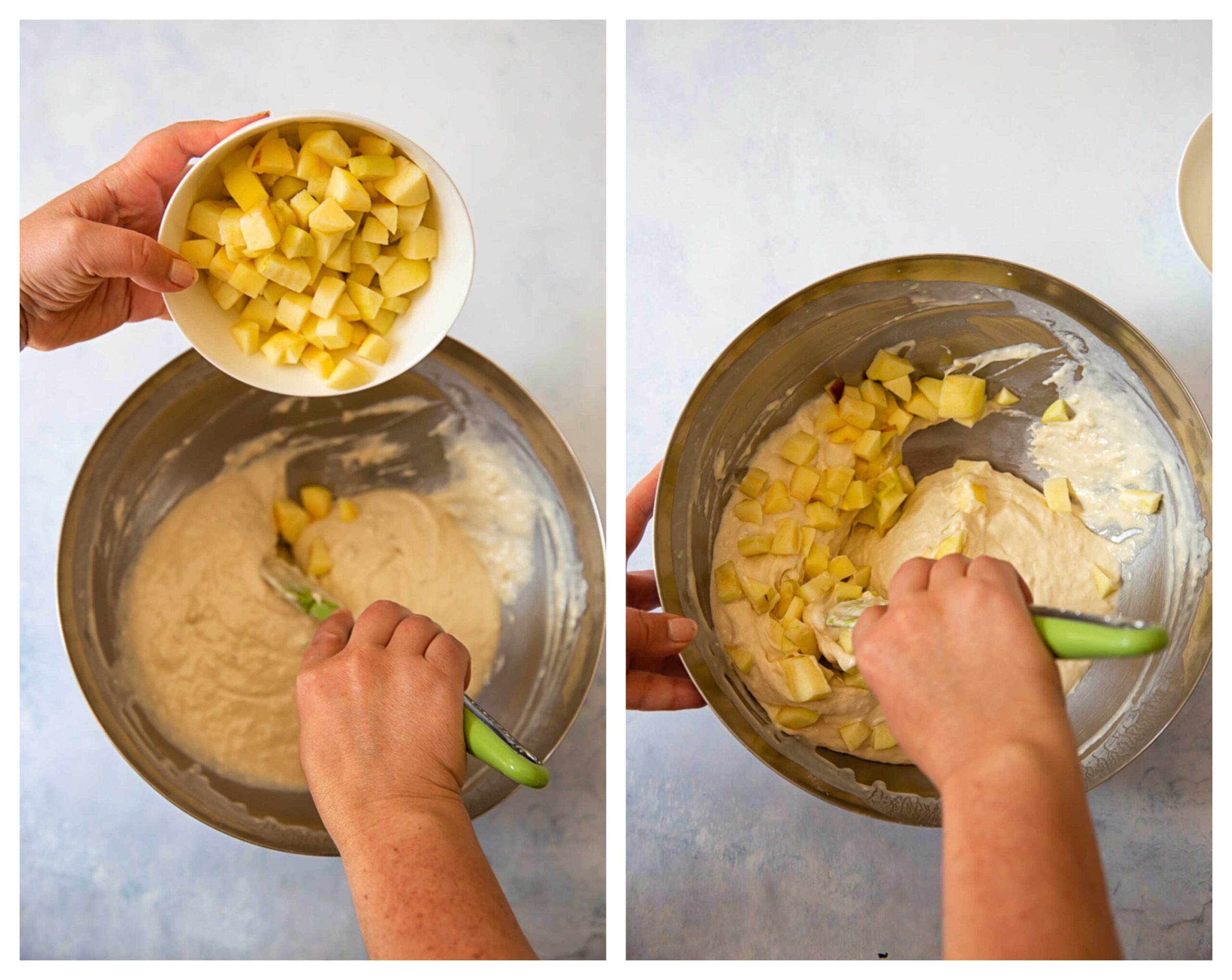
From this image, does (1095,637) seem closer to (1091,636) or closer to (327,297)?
(1091,636)

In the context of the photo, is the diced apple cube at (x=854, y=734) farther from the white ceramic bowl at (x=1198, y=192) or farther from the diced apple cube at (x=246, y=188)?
the diced apple cube at (x=246, y=188)

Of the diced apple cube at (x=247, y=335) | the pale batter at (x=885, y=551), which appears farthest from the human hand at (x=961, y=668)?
the diced apple cube at (x=247, y=335)

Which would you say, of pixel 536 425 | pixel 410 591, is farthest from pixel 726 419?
pixel 410 591

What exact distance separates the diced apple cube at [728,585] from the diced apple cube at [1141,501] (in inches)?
25.7

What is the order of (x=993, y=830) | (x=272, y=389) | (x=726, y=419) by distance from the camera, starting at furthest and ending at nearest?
(x=726, y=419), (x=272, y=389), (x=993, y=830)

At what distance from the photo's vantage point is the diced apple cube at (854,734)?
1365mm

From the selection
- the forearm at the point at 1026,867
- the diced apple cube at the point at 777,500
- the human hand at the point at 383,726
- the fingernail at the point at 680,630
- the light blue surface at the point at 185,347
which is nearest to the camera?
the forearm at the point at 1026,867

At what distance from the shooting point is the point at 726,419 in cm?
134

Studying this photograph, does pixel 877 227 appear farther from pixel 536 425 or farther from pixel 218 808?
pixel 218 808

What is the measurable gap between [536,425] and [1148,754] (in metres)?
1.19

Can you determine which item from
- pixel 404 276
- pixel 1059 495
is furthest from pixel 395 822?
pixel 1059 495

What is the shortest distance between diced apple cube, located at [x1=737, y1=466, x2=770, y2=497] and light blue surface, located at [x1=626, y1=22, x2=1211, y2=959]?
164 mm

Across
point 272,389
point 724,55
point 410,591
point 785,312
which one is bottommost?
point 410,591

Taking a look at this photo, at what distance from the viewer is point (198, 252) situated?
112cm
